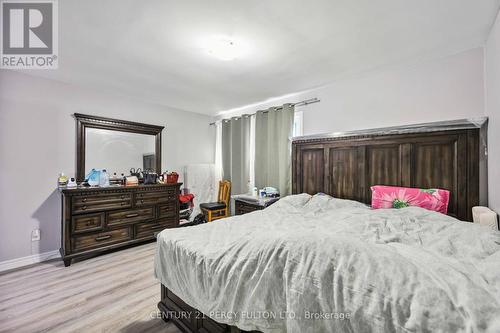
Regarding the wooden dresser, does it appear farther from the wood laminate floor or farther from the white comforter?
A: the white comforter

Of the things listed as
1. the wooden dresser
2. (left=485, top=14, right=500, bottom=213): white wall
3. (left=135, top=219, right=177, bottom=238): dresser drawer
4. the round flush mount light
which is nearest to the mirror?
the wooden dresser

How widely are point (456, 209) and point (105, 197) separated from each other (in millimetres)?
4284

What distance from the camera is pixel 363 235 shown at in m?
1.62

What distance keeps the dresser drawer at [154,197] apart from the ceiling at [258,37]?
5.71ft

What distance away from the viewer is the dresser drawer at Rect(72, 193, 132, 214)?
9.37 feet

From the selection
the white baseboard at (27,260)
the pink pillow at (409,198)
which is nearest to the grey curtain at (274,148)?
the pink pillow at (409,198)

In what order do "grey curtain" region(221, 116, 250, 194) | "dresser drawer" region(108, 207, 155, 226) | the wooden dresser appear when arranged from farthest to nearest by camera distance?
1. "grey curtain" region(221, 116, 250, 194)
2. "dresser drawer" region(108, 207, 155, 226)
3. the wooden dresser

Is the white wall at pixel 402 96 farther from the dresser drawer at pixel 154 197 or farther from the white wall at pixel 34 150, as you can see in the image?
the white wall at pixel 34 150

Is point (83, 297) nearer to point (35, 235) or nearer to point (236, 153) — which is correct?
point (35, 235)

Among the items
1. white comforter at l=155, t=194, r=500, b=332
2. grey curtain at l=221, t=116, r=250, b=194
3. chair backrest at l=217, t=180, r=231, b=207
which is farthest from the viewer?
chair backrest at l=217, t=180, r=231, b=207

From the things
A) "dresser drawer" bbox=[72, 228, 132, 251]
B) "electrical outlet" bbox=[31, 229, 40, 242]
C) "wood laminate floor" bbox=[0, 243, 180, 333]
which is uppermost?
"electrical outlet" bbox=[31, 229, 40, 242]

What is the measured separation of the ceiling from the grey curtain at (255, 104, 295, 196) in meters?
0.70

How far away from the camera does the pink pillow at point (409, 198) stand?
2197mm

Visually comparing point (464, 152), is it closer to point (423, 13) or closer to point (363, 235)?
point (423, 13)
